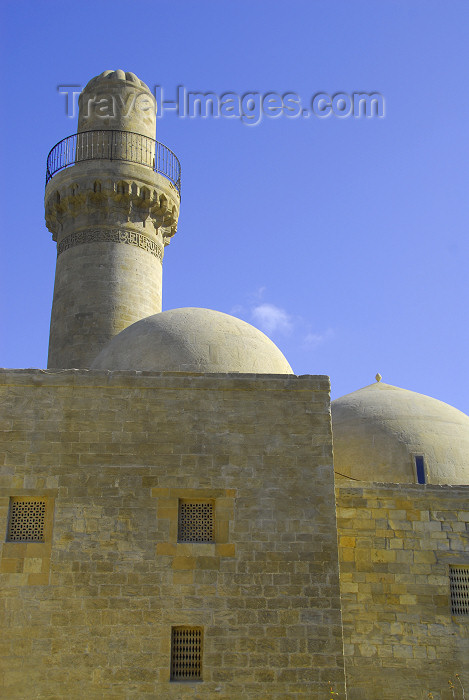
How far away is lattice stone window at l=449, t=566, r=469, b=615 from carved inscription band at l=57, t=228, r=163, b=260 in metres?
7.08

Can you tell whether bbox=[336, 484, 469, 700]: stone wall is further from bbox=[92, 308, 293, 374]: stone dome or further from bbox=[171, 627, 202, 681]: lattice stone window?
bbox=[92, 308, 293, 374]: stone dome

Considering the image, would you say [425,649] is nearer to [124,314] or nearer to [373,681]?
[373,681]

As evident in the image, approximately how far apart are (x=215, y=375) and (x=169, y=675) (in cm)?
301

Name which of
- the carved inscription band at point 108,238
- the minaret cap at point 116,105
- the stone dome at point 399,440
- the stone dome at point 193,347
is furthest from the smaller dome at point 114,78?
the stone dome at point 399,440

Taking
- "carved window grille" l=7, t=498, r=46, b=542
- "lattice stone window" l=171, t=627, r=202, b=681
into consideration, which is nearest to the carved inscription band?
"carved window grille" l=7, t=498, r=46, b=542

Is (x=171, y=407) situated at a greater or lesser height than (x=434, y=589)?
greater

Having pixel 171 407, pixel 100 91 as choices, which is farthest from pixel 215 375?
pixel 100 91

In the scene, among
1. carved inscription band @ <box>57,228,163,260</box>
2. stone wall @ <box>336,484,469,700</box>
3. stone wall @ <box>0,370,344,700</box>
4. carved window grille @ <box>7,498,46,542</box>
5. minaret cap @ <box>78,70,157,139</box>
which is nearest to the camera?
stone wall @ <box>0,370,344,700</box>

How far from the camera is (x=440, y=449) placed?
10508 millimetres

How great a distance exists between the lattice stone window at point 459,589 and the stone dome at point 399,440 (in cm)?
187

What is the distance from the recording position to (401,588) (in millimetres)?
8273

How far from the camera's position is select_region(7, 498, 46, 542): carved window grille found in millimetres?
7492

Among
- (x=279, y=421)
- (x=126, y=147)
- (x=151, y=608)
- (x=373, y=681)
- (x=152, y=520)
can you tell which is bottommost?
(x=373, y=681)

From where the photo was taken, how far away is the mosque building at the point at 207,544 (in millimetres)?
7141
